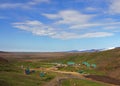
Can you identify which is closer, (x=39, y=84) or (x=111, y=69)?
(x=39, y=84)

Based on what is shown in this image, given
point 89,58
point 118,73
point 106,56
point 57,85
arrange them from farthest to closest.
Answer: point 89,58 → point 106,56 → point 118,73 → point 57,85

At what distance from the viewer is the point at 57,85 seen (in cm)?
6969

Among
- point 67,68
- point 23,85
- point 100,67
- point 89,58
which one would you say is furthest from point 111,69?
point 23,85

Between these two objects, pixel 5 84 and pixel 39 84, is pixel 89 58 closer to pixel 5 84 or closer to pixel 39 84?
pixel 39 84

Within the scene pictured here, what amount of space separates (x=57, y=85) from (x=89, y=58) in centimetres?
8885

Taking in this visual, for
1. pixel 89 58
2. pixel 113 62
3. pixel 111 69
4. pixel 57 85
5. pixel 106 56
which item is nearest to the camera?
pixel 57 85

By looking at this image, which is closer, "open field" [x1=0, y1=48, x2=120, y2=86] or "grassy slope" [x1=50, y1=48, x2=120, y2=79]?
"open field" [x1=0, y1=48, x2=120, y2=86]

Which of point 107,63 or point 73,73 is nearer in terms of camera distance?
point 73,73

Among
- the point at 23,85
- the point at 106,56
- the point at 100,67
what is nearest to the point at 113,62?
the point at 100,67

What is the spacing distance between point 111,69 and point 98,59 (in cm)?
3007

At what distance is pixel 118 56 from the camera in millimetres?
131500

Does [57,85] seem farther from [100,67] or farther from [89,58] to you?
[89,58]

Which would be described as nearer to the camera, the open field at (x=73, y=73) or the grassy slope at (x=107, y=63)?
the open field at (x=73, y=73)

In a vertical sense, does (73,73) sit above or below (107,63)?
below
